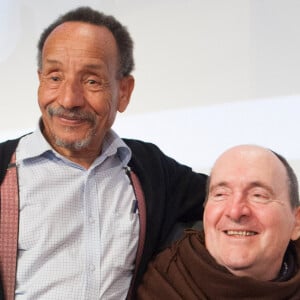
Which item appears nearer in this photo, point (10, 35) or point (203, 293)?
point (203, 293)

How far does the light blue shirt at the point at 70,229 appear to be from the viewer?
1.31 m

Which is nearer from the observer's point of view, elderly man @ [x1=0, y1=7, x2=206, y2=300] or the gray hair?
elderly man @ [x1=0, y1=7, x2=206, y2=300]

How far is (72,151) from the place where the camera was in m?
1.44

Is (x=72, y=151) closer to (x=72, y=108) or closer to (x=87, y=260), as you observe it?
(x=72, y=108)

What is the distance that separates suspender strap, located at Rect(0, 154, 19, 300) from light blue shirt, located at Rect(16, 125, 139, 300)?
2cm

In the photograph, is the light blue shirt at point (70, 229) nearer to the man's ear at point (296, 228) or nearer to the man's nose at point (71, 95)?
the man's nose at point (71, 95)

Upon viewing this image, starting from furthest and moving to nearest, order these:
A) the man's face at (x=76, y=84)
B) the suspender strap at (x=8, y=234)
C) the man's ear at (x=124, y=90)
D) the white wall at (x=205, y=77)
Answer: the white wall at (x=205, y=77)
the man's ear at (x=124, y=90)
the man's face at (x=76, y=84)
the suspender strap at (x=8, y=234)

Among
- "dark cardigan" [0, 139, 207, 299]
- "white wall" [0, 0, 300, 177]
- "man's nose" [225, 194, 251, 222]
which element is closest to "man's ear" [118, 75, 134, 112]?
"dark cardigan" [0, 139, 207, 299]

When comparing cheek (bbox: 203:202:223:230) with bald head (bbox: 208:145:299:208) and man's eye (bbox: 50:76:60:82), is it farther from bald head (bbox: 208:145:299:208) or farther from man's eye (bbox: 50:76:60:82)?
man's eye (bbox: 50:76:60:82)

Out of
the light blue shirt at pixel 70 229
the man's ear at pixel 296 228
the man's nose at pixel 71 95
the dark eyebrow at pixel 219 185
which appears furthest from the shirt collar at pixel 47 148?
the man's ear at pixel 296 228

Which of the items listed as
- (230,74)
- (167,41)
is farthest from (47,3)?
(230,74)

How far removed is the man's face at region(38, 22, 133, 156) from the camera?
54.2 inches

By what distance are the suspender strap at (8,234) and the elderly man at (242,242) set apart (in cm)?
32

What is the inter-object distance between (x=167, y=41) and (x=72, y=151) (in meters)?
0.80
